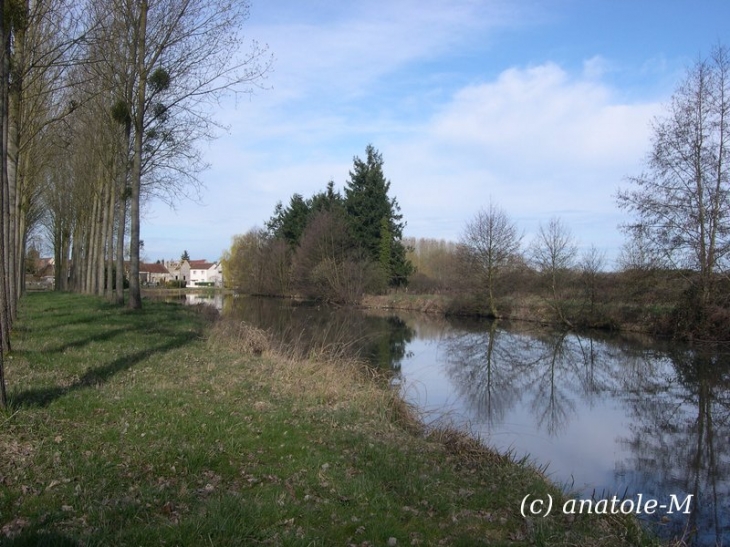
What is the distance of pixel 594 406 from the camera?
42.0ft

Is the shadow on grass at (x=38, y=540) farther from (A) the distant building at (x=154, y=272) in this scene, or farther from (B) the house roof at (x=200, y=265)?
(B) the house roof at (x=200, y=265)

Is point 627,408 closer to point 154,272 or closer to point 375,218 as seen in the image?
point 375,218

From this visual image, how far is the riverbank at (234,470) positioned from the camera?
4008mm

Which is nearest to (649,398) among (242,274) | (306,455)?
(306,455)

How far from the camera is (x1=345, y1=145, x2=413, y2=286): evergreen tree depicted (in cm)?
4759

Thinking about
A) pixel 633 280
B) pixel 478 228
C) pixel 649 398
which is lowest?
pixel 649 398

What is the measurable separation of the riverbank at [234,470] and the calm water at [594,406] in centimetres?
191

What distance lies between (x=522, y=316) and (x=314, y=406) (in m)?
28.1

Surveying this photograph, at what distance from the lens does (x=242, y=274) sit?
67.8 metres

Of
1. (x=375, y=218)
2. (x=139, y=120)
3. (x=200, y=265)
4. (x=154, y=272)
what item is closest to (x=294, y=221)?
(x=375, y=218)

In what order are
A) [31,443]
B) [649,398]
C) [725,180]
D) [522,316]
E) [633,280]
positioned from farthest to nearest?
[522,316] < [633,280] < [725,180] < [649,398] < [31,443]

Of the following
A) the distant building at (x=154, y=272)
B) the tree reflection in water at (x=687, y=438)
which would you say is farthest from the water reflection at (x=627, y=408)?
the distant building at (x=154, y=272)

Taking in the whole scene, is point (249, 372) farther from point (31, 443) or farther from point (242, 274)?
point (242, 274)

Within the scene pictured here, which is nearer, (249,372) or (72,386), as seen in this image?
(72,386)
